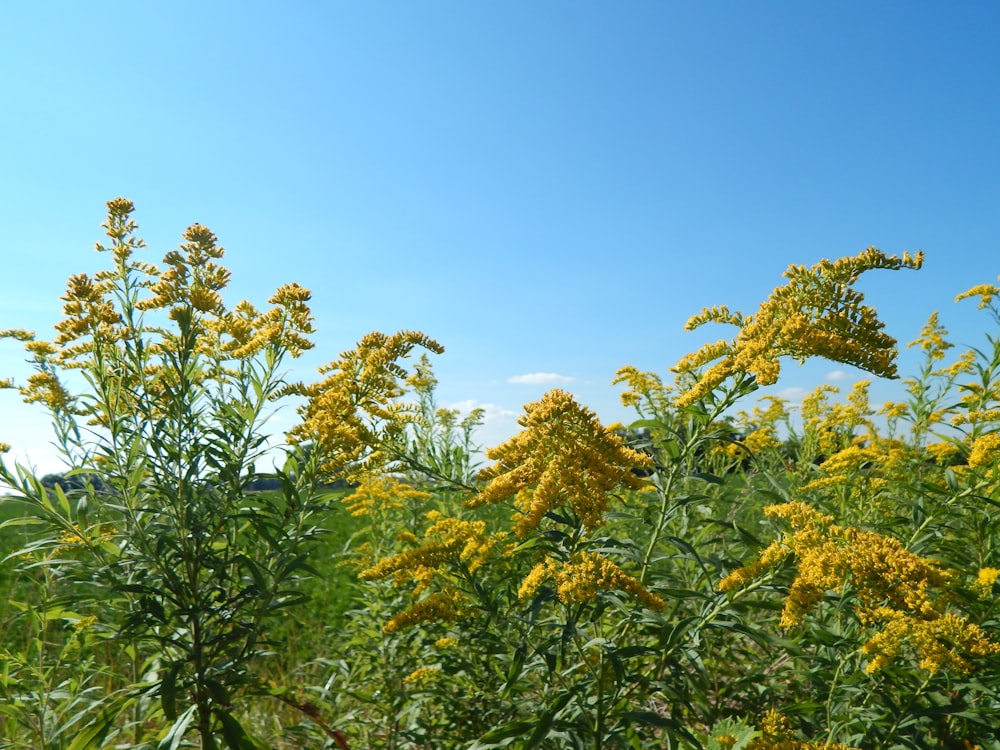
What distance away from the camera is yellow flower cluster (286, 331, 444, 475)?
3010mm

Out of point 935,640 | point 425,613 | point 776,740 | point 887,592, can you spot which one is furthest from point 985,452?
point 425,613

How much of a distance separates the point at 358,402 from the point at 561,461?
128cm

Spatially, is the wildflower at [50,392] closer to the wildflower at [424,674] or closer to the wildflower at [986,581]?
the wildflower at [424,674]

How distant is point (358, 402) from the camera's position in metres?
3.23

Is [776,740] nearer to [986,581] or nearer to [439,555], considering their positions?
[986,581]

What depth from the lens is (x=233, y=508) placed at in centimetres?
275

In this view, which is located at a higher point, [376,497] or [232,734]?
[376,497]

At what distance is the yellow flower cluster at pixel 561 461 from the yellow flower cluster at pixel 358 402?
0.82 m

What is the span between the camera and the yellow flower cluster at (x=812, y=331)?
2.60 m

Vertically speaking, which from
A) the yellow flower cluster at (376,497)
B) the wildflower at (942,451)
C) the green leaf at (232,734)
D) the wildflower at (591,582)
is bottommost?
the green leaf at (232,734)

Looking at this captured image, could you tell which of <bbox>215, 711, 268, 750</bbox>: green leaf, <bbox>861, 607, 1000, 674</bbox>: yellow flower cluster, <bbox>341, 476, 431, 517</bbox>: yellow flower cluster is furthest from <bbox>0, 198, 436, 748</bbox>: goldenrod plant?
<bbox>861, 607, 1000, 674</bbox>: yellow flower cluster

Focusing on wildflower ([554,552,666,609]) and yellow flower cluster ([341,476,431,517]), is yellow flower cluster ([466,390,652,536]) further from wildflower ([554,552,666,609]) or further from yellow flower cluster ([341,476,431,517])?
yellow flower cluster ([341,476,431,517])

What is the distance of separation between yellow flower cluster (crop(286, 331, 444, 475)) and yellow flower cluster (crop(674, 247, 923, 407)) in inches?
57.2

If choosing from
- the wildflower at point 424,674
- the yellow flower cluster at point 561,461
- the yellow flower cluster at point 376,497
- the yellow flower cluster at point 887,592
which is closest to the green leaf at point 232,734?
the wildflower at point 424,674
